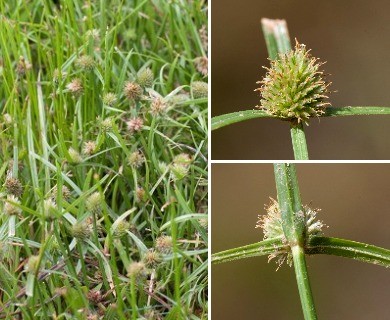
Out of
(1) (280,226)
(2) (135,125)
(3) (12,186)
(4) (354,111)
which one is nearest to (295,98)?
(4) (354,111)

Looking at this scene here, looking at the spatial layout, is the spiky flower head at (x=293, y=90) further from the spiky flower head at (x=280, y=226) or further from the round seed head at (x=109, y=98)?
the round seed head at (x=109, y=98)

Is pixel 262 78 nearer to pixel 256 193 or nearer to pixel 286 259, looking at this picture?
pixel 256 193

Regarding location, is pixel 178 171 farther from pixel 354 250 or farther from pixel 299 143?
pixel 354 250

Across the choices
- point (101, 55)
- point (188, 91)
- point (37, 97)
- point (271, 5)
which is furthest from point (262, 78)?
point (37, 97)

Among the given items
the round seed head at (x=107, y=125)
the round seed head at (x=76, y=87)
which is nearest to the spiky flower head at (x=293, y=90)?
the round seed head at (x=107, y=125)

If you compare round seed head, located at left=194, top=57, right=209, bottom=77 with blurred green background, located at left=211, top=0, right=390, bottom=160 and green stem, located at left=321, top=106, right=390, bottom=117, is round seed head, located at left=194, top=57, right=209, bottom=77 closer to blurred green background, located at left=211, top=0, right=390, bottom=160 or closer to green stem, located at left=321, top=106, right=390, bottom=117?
blurred green background, located at left=211, top=0, right=390, bottom=160

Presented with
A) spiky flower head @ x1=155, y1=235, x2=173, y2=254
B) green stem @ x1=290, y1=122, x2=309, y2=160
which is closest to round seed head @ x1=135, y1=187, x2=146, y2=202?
spiky flower head @ x1=155, y1=235, x2=173, y2=254
